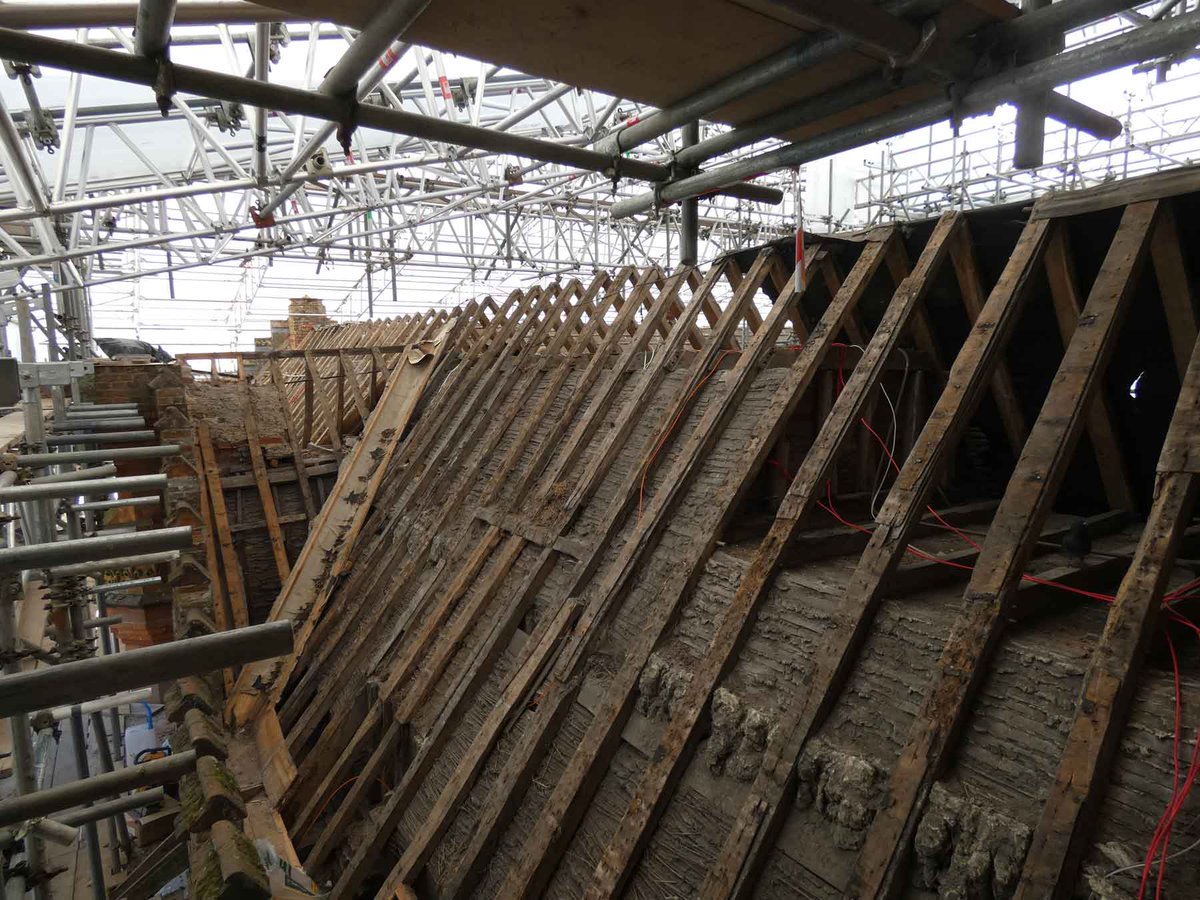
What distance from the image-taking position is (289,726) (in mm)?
4965

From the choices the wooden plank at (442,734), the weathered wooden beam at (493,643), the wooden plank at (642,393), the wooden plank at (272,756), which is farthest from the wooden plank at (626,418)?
the wooden plank at (272,756)

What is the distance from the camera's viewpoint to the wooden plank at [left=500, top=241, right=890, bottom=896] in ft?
8.54

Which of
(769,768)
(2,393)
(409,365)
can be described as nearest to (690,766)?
(769,768)

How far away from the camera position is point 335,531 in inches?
242

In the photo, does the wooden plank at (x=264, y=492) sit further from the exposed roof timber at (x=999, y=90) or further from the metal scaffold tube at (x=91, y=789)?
the exposed roof timber at (x=999, y=90)

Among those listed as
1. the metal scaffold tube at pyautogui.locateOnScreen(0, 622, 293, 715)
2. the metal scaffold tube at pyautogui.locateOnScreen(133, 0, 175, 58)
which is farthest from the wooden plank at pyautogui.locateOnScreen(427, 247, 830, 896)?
the metal scaffold tube at pyautogui.locateOnScreen(133, 0, 175, 58)

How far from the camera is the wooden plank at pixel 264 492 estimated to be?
273 inches

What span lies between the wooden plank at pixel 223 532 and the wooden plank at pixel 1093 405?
667cm

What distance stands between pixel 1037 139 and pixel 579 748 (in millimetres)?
2986

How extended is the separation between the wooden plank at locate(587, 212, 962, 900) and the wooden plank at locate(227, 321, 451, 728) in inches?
152

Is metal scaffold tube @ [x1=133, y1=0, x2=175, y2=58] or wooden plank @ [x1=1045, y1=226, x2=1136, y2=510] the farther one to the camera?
wooden plank @ [x1=1045, y1=226, x2=1136, y2=510]

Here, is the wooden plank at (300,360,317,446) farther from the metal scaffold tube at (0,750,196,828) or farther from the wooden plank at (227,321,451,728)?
the metal scaffold tube at (0,750,196,828)

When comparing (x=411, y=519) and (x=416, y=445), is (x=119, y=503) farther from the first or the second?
(x=416, y=445)

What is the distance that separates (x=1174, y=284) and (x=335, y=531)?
604 centimetres
